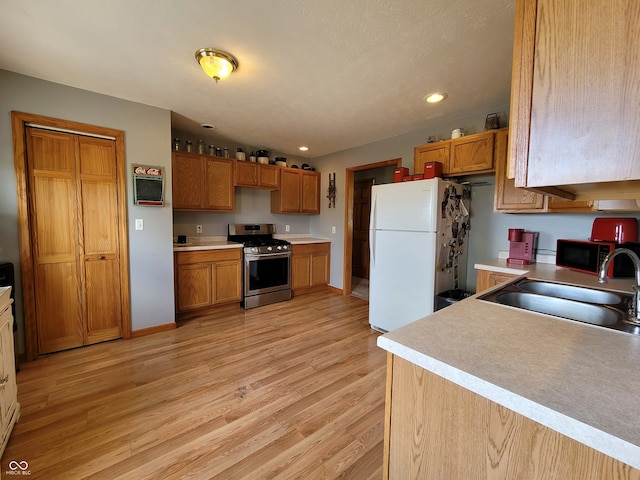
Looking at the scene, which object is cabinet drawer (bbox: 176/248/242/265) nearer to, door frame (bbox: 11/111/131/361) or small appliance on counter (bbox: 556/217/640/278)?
door frame (bbox: 11/111/131/361)

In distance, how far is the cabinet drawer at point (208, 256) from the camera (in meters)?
3.19

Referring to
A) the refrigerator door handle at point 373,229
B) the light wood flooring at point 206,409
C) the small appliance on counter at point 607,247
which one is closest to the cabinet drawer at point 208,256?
the light wood flooring at point 206,409

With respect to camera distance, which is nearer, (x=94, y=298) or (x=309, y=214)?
(x=94, y=298)

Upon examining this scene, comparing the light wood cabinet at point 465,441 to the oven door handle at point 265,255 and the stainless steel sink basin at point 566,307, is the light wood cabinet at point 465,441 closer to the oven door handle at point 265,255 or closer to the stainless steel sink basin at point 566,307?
the stainless steel sink basin at point 566,307

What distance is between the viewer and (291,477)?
52.1 inches

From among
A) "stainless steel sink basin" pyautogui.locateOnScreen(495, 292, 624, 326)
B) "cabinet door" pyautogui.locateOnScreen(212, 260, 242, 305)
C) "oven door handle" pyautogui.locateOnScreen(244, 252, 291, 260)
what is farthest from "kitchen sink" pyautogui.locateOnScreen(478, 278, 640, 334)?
"cabinet door" pyautogui.locateOnScreen(212, 260, 242, 305)

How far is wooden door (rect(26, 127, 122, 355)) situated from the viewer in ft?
7.57

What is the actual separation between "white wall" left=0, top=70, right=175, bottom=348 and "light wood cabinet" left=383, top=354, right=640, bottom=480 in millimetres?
2807

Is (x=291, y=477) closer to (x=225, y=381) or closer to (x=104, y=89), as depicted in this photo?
(x=225, y=381)

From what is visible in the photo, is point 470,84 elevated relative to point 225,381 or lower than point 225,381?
elevated

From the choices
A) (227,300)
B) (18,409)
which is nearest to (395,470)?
(18,409)

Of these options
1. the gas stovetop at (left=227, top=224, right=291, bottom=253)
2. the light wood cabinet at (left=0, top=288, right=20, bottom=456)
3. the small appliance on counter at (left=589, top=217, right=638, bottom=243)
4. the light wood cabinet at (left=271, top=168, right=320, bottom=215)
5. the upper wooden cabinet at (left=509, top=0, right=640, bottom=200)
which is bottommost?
the light wood cabinet at (left=0, top=288, right=20, bottom=456)

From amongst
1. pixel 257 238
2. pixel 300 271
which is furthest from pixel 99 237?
pixel 300 271

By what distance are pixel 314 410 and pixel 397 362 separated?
124cm
